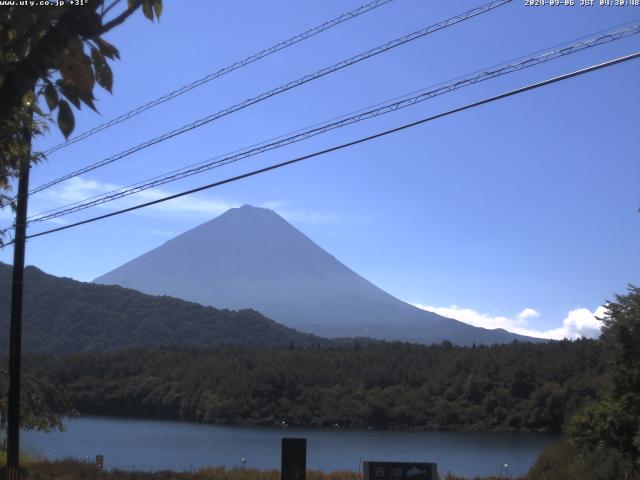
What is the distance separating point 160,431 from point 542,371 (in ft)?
112

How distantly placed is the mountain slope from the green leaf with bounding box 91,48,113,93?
232 feet

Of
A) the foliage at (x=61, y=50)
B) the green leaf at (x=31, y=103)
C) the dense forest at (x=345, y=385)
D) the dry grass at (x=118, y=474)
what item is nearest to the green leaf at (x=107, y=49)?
the foliage at (x=61, y=50)

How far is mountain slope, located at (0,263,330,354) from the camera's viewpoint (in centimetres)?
9556

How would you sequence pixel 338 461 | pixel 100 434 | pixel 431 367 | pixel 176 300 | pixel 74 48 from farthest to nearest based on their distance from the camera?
pixel 176 300, pixel 431 367, pixel 100 434, pixel 338 461, pixel 74 48

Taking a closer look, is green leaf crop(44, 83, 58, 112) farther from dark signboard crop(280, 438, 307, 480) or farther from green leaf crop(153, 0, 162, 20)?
dark signboard crop(280, 438, 307, 480)

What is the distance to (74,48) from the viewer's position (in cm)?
346

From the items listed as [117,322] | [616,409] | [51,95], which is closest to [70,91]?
[51,95]

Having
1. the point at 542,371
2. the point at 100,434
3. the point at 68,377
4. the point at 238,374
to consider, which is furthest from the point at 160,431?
the point at 542,371

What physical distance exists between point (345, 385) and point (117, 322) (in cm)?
4573

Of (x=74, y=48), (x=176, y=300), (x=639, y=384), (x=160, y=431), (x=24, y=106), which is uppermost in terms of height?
(x=176, y=300)

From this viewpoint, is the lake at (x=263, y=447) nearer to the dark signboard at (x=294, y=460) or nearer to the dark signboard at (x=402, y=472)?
the dark signboard at (x=294, y=460)

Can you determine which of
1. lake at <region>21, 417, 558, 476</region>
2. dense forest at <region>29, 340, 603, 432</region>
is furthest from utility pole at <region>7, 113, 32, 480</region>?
dense forest at <region>29, 340, 603, 432</region>

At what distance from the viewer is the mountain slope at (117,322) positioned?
95562 mm

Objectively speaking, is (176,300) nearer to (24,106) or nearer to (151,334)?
(151,334)
